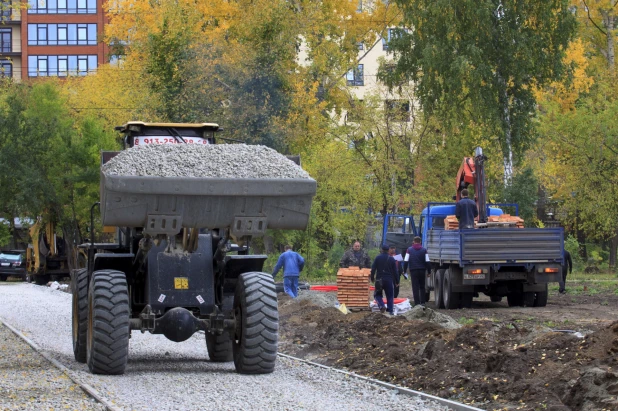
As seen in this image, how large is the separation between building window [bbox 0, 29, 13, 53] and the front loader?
274 ft

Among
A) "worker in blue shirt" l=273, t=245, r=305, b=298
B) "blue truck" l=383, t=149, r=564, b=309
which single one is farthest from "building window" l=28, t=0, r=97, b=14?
"blue truck" l=383, t=149, r=564, b=309

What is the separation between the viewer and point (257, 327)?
13.0m

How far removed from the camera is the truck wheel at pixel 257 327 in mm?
12984

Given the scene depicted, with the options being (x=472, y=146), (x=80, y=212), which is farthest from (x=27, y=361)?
(x=472, y=146)

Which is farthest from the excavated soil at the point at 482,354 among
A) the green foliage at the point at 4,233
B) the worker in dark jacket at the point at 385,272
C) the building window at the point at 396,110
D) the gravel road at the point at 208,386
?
the green foliage at the point at 4,233

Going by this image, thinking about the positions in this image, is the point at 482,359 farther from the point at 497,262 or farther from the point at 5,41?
the point at 5,41

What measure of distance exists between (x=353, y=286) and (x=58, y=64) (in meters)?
75.1

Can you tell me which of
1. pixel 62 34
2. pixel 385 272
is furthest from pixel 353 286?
pixel 62 34

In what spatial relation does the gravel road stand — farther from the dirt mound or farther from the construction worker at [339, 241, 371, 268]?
the construction worker at [339, 241, 371, 268]

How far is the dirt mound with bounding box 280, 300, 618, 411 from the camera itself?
1045 cm

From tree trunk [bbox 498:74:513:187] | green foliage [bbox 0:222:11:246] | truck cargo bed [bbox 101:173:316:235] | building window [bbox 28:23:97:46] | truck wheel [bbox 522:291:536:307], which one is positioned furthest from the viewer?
building window [bbox 28:23:97:46]

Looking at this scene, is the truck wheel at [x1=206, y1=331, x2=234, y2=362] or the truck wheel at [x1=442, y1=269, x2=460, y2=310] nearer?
the truck wheel at [x1=206, y1=331, x2=234, y2=362]

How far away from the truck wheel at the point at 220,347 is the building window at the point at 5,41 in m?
84.6

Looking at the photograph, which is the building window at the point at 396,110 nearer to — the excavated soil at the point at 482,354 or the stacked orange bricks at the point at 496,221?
the stacked orange bricks at the point at 496,221
